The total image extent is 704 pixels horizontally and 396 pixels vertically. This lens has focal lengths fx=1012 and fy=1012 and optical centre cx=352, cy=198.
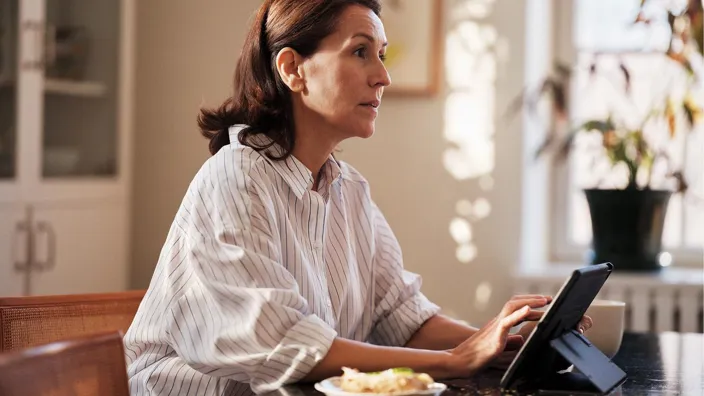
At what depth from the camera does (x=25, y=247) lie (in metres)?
3.23

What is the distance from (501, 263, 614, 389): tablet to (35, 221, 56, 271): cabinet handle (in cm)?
222

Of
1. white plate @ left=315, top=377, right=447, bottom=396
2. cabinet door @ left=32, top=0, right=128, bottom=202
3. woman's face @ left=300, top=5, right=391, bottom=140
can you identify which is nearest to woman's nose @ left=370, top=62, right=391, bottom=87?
woman's face @ left=300, top=5, right=391, bottom=140

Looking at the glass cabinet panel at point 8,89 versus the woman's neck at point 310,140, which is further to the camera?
the glass cabinet panel at point 8,89

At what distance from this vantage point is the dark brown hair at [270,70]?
1736 mm

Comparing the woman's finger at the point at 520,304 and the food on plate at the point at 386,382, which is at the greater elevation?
the woman's finger at the point at 520,304

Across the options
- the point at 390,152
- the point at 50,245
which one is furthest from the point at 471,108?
the point at 50,245

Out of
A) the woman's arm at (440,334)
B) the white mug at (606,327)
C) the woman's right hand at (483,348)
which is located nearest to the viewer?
the woman's right hand at (483,348)

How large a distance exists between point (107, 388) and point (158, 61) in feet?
8.77

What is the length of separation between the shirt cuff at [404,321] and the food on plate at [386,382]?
0.56m

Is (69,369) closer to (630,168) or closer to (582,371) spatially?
(582,371)

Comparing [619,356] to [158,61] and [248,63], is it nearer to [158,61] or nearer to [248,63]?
[248,63]

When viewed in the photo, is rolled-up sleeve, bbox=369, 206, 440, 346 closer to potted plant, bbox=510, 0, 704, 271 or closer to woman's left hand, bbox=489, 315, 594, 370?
woman's left hand, bbox=489, 315, 594, 370

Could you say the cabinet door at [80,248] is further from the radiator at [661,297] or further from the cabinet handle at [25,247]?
the radiator at [661,297]

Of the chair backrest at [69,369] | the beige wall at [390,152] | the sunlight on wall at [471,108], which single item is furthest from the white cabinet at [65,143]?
the chair backrest at [69,369]
